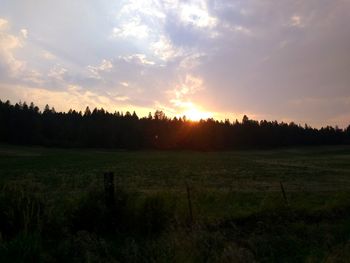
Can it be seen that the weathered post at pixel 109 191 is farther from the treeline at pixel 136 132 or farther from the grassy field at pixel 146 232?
the treeline at pixel 136 132

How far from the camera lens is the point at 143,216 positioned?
1126cm

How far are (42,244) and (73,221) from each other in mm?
1789

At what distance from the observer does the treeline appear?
133875 millimetres

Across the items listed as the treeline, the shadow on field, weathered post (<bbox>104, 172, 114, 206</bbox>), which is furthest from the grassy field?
the treeline

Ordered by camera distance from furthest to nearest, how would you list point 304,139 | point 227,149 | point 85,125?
1. point 304,139
2. point 227,149
3. point 85,125

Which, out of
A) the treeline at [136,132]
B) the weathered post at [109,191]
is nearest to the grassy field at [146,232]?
the weathered post at [109,191]

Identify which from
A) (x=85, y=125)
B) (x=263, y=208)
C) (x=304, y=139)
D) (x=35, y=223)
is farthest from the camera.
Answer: (x=304, y=139)

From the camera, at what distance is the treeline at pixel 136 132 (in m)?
134

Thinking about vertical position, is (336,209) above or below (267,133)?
below

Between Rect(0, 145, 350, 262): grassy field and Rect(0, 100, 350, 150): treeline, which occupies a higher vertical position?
Rect(0, 100, 350, 150): treeline

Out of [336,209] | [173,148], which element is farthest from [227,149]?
[336,209]

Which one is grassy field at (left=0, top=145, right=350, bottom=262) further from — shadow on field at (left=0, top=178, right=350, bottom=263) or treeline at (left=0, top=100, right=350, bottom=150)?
treeline at (left=0, top=100, right=350, bottom=150)

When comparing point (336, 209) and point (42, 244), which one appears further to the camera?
point (336, 209)

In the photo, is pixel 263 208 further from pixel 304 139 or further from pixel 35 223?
pixel 304 139
